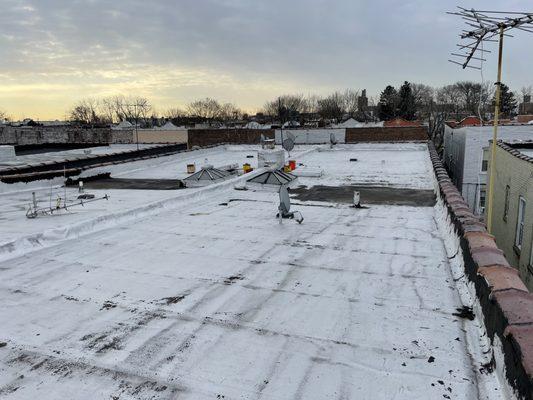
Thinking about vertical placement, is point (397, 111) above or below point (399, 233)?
above

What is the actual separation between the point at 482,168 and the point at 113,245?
98.8 feet

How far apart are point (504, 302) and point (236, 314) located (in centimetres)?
348

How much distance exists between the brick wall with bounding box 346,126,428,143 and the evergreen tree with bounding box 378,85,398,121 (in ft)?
162

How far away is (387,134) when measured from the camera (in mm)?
51594

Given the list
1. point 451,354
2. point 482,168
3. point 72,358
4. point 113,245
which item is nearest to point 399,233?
point 451,354

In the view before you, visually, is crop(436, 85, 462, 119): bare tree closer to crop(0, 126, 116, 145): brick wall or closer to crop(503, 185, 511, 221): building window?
crop(0, 126, 116, 145): brick wall

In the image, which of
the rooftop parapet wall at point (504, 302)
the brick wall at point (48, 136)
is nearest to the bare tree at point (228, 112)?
the brick wall at point (48, 136)

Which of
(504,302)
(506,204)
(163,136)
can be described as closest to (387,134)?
(163,136)

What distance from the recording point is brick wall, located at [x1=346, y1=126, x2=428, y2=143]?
50.2 meters

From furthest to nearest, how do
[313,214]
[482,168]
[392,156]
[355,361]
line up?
[482,168]
[392,156]
[313,214]
[355,361]

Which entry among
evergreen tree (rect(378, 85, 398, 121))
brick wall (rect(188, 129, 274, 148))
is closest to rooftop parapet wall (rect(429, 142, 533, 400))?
brick wall (rect(188, 129, 274, 148))

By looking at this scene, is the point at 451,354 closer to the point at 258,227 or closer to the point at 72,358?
the point at 72,358

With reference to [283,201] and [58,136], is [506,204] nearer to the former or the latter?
[283,201]

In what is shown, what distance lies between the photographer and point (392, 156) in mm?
29188
